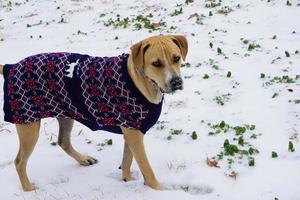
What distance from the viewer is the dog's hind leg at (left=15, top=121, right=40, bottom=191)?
594cm

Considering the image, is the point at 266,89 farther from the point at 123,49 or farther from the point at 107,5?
the point at 107,5

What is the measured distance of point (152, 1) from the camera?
1602cm

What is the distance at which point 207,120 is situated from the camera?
306 inches

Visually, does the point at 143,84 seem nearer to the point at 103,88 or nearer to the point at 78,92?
the point at 103,88

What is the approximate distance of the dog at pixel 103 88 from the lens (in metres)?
5.38

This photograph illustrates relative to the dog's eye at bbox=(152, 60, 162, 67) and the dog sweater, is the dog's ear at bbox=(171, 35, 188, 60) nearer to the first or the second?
the dog's eye at bbox=(152, 60, 162, 67)

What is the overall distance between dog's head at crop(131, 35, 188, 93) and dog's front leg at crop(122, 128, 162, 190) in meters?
0.75

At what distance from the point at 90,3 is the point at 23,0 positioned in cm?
423

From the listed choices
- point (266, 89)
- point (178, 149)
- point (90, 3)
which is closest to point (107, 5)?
point (90, 3)

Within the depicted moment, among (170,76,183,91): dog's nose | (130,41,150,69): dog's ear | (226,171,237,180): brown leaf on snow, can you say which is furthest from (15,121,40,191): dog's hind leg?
(226,171,237,180): brown leaf on snow

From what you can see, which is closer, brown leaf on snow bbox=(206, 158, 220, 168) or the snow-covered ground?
the snow-covered ground

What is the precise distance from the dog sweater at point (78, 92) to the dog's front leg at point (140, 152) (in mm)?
118

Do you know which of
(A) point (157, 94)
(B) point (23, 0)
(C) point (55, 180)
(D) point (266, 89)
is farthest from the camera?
(B) point (23, 0)

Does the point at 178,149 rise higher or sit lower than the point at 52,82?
lower
